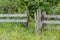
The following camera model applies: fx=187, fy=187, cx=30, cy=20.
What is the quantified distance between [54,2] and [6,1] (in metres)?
2.58

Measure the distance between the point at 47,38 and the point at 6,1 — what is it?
437 cm

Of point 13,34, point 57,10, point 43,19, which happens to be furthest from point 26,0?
point 13,34

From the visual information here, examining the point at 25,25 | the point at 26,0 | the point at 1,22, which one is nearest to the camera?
the point at 25,25

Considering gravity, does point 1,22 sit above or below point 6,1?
below

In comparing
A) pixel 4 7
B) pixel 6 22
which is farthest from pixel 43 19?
pixel 4 7

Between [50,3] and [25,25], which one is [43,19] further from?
[50,3]

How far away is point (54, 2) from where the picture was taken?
1014 centimetres

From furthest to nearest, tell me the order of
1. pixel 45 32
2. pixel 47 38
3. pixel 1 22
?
pixel 1 22 < pixel 45 32 < pixel 47 38

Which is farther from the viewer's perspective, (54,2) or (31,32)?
(54,2)

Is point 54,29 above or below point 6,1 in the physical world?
below

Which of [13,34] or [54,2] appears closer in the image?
[13,34]

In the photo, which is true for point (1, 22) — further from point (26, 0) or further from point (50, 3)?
point (50, 3)

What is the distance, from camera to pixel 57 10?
352 inches

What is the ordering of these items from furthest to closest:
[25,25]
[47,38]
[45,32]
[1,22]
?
[1,22] → [25,25] → [45,32] → [47,38]
